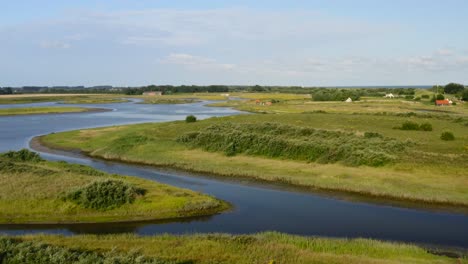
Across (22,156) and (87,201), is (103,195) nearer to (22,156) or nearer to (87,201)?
(87,201)

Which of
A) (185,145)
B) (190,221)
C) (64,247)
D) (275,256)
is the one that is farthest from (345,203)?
(185,145)

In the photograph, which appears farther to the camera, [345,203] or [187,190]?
[187,190]

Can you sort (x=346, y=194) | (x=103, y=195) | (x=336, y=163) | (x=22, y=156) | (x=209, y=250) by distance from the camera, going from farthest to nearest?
(x=336, y=163) → (x=22, y=156) → (x=346, y=194) → (x=103, y=195) → (x=209, y=250)

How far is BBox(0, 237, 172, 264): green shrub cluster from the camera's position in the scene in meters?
18.0

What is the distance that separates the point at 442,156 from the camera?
43219 mm

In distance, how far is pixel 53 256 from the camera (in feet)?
60.2

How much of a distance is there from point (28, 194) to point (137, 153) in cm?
2275

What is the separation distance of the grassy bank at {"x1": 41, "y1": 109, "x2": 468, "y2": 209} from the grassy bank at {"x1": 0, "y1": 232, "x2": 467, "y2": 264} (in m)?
13.2

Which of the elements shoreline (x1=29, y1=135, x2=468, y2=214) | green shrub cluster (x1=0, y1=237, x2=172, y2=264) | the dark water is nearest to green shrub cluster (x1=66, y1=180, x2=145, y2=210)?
the dark water

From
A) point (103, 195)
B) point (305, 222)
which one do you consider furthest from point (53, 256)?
point (305, 222)

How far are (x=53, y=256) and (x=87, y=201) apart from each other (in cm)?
1152

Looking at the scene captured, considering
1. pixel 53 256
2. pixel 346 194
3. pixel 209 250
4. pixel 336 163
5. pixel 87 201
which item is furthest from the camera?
pixel 336 163

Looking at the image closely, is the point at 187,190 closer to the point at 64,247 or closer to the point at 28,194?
the point at 28,194

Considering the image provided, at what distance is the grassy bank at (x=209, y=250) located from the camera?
61.6 ft
